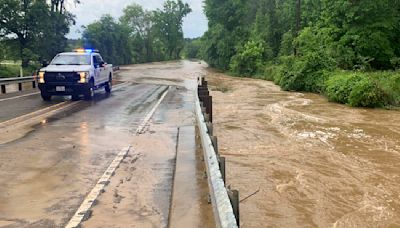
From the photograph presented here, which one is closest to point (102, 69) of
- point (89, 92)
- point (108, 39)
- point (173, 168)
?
point (89, 92)

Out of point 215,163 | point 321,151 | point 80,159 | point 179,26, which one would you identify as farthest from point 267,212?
point 179,26

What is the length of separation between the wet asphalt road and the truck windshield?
124 inches

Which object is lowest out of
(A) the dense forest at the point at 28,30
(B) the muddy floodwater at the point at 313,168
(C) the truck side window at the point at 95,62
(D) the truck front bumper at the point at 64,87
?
(B) the muddy floodwater at the point at 313,168

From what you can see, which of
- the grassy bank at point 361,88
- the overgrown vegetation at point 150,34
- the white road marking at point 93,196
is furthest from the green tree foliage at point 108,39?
the white road marking at point 93,196

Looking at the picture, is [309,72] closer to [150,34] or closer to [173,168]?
[173,168]

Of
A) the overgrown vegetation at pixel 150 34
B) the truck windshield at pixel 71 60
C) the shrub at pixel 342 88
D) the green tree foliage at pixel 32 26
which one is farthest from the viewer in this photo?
the overgrown vegetation at pixel 150 34

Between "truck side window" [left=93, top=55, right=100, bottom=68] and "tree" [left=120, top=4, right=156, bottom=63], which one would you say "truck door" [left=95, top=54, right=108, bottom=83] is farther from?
"tree" [left=120, top=4, right=156, bottom=63]

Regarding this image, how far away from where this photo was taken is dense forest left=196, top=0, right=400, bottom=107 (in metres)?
23.1

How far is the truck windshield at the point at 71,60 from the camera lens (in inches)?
676

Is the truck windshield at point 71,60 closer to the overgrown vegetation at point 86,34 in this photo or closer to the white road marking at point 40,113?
the white road marking at point 40,113

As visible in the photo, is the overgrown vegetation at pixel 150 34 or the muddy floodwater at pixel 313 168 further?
the overgrown vegetation at pixel 150 34

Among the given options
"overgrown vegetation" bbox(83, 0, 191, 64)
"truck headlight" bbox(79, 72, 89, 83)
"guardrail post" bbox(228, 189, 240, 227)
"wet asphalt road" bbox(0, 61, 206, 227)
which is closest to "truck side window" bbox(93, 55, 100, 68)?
"truck headlight" bbox(79, 72, 89, 83)

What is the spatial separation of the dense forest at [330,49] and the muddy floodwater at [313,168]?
5.64 metres

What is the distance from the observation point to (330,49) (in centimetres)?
3269
